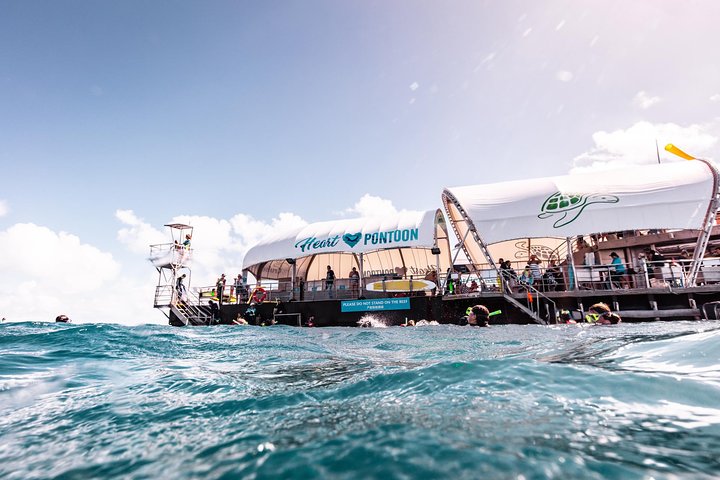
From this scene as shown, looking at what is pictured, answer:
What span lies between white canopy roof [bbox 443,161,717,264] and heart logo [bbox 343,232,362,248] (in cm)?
432

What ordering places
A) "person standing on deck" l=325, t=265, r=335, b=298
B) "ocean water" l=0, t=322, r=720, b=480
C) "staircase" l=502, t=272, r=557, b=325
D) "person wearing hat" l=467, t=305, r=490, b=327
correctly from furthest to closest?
1. "person standing on deck" l=325, t=265, r=335, b=298
2. "staircase" l=502, t=272, r=557, b=325
3. "person wearing hat" l=467, t=305, r=490, b=327
4. "ocean water" l=0, t=322, r=720, b=480

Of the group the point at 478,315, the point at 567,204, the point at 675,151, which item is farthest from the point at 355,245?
the point at 675,151

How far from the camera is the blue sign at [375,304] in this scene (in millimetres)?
13914

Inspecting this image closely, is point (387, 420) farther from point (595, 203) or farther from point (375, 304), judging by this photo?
point (595, 203)

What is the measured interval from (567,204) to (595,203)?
2.92ft

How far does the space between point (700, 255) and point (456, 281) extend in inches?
306

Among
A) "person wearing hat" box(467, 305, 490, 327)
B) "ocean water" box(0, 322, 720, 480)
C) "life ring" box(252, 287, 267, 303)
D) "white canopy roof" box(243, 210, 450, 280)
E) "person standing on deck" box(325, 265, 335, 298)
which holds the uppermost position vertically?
"white canopy roof" box(243, 210, 450, 280)

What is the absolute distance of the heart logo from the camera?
17.0 m

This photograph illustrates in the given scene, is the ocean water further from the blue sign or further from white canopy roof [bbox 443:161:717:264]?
white canopy roof [bbox 443:161:717:264]

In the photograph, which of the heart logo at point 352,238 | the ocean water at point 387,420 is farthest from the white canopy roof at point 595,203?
the ocean water at point 387,420

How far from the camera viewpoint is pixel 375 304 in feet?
46.9

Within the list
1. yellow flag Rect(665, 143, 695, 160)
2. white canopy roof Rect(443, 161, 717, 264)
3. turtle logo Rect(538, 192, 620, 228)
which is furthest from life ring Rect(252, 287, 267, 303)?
yellow flag Rect(665, 143, 695, 160)

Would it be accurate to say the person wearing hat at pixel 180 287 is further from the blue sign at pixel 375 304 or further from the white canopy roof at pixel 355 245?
the blue sign at pixel 375 304

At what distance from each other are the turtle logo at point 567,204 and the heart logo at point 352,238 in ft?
24.3
